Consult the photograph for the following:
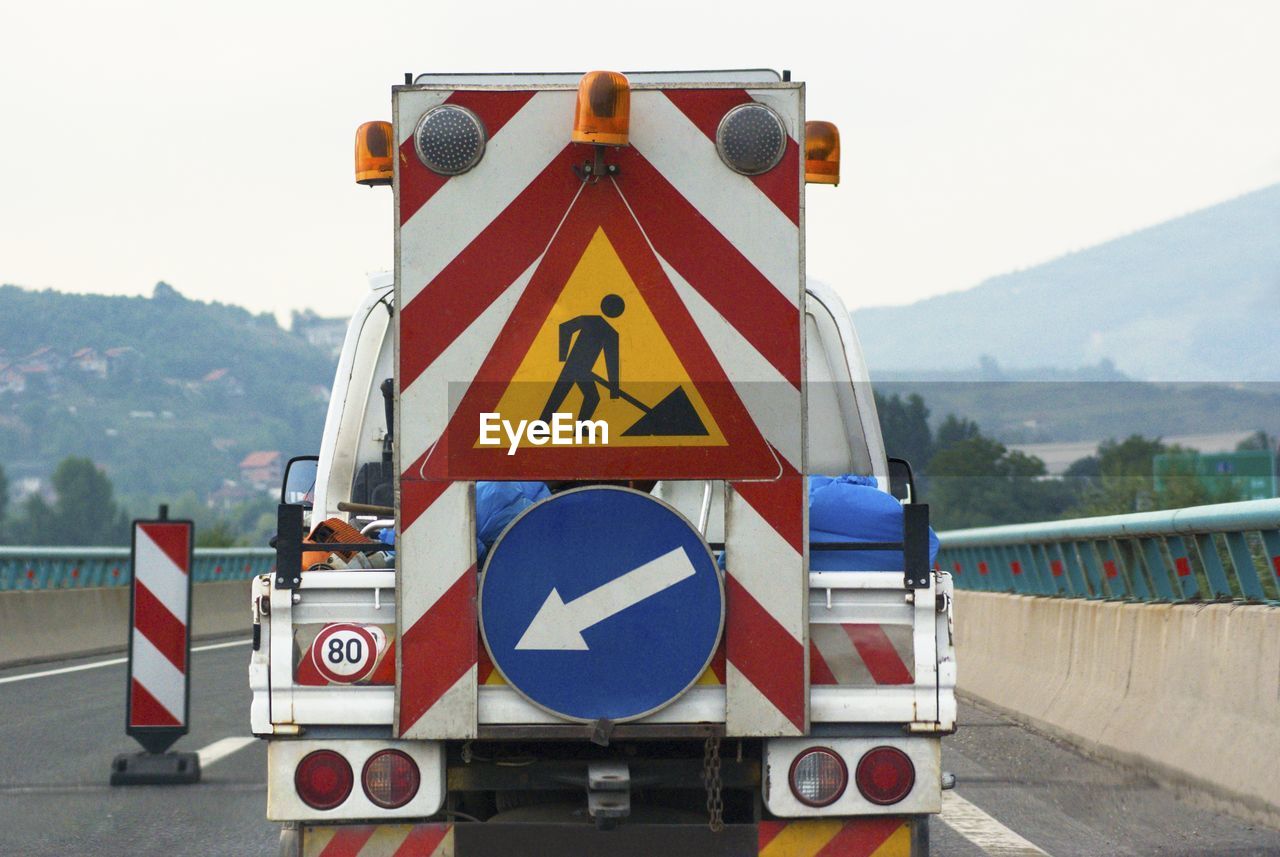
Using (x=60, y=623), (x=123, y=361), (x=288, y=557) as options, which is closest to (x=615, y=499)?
(x=288, y=557)

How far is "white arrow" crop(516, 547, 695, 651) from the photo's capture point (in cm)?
493

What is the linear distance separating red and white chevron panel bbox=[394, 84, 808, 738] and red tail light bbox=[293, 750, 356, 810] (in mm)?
253

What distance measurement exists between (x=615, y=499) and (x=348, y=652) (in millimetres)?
884

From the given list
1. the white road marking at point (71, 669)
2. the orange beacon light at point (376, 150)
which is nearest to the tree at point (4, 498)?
the white road marking at point (71, 669)

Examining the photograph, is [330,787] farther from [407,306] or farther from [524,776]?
[407,306]

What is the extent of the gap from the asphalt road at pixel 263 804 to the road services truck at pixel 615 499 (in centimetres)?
229

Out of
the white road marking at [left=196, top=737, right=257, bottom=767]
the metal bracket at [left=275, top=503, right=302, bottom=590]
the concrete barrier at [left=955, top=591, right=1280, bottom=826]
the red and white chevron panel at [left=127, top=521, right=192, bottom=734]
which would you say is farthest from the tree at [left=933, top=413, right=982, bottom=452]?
the metal bracket at [left=275, top=503, right=302, bottom=590]

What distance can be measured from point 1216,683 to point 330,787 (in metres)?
4.48

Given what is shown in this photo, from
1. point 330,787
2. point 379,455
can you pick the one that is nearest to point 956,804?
point 379,455

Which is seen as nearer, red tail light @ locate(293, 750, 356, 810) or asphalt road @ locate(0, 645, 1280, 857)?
red tail light @ locate(293, 750, 356, 810)

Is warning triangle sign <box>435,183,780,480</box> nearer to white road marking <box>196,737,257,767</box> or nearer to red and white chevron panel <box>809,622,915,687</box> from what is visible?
red and white chevron panel <box>809,622,915,687</box>

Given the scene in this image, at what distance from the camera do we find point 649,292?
5.12 meters

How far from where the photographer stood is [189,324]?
197875mm

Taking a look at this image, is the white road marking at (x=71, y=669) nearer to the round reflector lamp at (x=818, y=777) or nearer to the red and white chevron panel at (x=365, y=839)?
the red and white chevron panel at (x=365, y=839)
